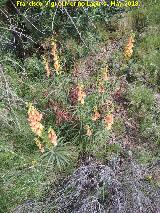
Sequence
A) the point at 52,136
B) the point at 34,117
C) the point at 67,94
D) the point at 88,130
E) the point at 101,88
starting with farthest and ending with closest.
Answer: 1. the point at 67,94
2. the point at 101,88
3. the point at 88,130
4. the point at 52,136
5. the point at 34,117

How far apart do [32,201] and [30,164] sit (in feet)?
1.92

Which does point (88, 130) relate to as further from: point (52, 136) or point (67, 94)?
point (67, 94)

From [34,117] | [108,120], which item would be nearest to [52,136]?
[34,117]

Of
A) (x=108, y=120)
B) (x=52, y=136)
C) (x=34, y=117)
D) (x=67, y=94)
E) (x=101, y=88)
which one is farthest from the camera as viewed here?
(x=67, y=94)

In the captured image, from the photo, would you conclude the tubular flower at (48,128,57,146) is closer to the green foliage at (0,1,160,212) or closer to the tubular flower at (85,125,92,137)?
the green foliage at (0,1,160,212)

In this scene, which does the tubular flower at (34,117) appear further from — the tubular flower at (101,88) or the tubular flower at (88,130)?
the tubular flower at (101,88)

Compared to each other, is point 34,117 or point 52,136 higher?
point 34,117

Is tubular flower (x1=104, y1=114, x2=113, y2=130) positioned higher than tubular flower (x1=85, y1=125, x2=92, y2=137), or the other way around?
tubular flower (x1=104, y1=114, x2=113, y2=130)

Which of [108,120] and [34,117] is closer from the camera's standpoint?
[34,117]

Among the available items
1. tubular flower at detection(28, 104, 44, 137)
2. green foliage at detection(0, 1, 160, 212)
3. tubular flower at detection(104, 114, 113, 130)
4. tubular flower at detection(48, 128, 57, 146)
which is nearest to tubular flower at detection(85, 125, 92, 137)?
green foliage at detection(0, 1, 160, 212)

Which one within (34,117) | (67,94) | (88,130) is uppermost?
(34,117)

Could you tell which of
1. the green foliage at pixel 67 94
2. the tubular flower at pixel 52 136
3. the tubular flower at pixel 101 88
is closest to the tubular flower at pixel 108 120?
the green foliage at pixel 67 94

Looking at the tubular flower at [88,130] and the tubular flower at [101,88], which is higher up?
the tubular flower at [101,88]

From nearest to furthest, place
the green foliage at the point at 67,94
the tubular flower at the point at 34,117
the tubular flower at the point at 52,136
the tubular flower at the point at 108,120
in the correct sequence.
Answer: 1. the tubular flower at the point at 34,117
2. the tubular flower at the point at 52,136
3. the tubular flower at the point at 108,120
4. the green foliage at the point at 67,94
